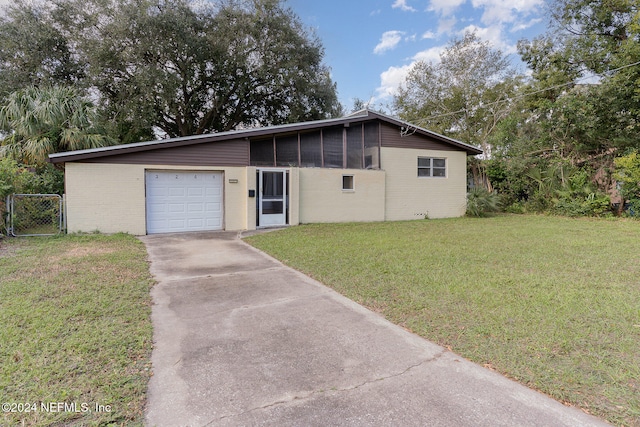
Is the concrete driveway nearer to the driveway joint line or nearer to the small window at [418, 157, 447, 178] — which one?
the driveway joint line

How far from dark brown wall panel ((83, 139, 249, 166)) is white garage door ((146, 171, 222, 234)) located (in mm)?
389

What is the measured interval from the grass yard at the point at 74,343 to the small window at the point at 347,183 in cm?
839

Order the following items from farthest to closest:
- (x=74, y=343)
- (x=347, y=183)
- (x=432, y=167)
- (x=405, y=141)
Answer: (x=432, y=167)
(x=405, y=141)
(x=347, y=183)
(x=74, y=343)

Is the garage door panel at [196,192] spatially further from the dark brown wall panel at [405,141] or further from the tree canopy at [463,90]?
the tree canopy at [463,90]

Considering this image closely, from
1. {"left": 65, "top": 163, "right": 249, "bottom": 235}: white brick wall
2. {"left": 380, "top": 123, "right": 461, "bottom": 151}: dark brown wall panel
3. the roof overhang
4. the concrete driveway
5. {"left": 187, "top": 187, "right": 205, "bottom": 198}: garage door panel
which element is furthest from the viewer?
{"left": 380, "top": 123, "right": 461, "bottom": 151}: dark brown wall panel

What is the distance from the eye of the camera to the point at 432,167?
14.9m

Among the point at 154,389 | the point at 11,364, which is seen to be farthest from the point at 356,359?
the point at 11,364

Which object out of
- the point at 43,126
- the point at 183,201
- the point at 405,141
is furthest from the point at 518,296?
the point at 43,126

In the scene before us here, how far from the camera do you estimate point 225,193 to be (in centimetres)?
1130

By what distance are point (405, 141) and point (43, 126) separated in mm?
13410

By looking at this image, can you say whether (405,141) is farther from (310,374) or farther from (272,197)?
(310,374)

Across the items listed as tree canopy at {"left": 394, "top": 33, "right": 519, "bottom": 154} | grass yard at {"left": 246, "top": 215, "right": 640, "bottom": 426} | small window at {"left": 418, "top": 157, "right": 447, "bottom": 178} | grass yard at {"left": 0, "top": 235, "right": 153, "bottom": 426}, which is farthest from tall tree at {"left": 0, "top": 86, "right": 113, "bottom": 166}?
tree canopy at {"left": 394, "top": 33, "right": 519, "bottom": 154}

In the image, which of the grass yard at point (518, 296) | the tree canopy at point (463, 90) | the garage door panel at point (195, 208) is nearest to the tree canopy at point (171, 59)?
the garage door panel at point (195, 208)

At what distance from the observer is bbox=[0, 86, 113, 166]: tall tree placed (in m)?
11.6
